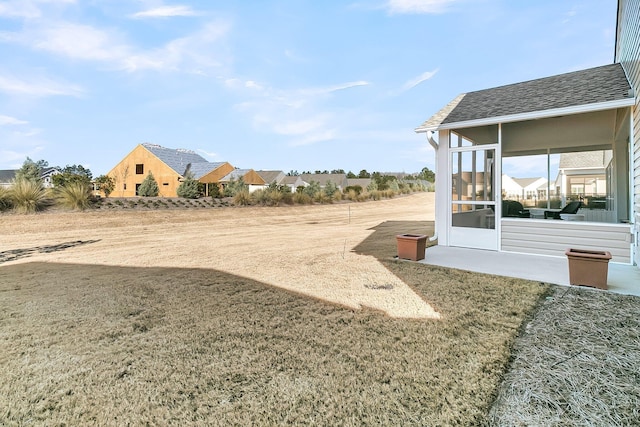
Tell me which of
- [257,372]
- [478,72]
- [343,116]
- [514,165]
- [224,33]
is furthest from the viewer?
[343,116]

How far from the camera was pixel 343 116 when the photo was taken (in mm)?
19641

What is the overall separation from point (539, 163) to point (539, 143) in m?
0.55

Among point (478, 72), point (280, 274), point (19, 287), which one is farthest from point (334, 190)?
point (19, 287)

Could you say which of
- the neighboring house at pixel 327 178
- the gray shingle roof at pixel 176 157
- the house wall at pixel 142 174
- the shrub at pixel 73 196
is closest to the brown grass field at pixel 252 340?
the shrub at pixel 73 196

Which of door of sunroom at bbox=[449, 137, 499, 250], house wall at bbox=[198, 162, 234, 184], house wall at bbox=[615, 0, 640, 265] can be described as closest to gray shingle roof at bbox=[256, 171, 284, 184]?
house wall at bbox=[198, 162, 234, 184]

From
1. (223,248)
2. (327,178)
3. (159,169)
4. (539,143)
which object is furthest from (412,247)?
(327,178)

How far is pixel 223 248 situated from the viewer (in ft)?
A: 26.2

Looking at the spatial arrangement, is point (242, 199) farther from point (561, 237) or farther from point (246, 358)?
point (246, 358)

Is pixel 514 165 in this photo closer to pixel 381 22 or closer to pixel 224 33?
pixel 381 22

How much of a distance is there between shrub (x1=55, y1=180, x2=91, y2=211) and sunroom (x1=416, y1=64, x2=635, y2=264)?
11090 mm

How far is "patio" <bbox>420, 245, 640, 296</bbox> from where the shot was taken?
183 inches

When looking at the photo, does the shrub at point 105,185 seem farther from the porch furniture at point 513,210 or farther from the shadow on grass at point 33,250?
the porch furniture at point 513,210

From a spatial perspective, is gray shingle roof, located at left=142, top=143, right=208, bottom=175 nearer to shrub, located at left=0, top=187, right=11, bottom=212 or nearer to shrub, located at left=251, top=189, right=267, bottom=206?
shrub, located at left=251, top=189, right=267, bottom=206

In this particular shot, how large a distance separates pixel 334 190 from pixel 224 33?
12.1 m
